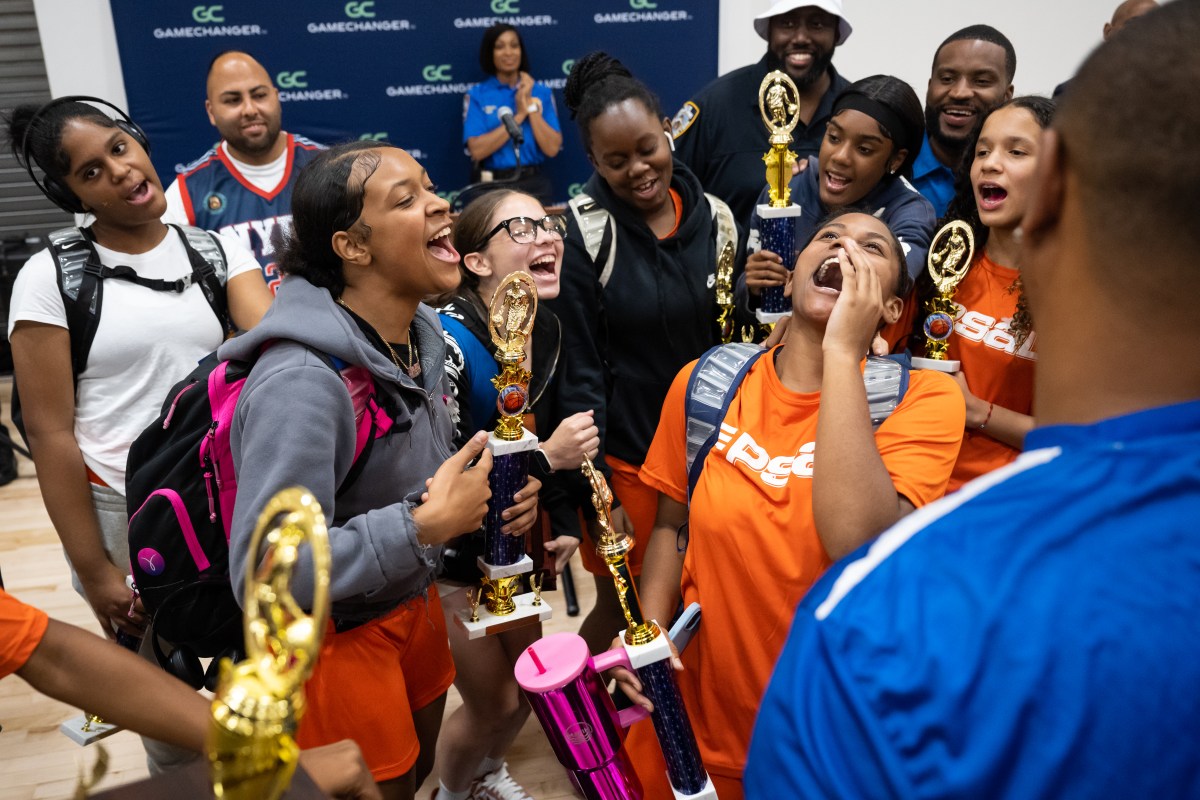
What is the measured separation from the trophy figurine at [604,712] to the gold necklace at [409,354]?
57 centimetres

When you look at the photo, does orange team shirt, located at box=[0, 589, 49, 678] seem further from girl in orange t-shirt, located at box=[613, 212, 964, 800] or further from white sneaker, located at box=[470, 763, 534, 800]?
white sneaker, located at box=[470, 763, 534, 800]

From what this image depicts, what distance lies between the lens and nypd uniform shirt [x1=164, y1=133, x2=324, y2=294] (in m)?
3.39

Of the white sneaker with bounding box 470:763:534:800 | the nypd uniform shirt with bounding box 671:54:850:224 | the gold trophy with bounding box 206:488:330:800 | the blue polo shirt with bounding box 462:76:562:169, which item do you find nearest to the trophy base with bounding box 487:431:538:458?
the gold trophy with bounding box 206:488:330:800

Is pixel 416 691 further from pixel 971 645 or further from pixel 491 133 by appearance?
pixel 491 133

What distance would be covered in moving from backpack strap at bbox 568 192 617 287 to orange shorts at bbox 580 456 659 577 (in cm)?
→ 54

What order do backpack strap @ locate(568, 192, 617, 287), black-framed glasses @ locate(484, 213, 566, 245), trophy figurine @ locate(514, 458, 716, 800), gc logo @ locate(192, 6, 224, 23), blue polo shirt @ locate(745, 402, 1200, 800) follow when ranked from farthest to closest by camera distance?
gc logo @ locate(192, 6, 224, 23) → backpack strap @ locate(568, 192, 617, 287) → black-framed glasses @ locate(484, 213, 566, 245) → trophy figurine @ locate(514, 458, 716, 800) → blue polo shirt @ locate(745, 402, 1200, 800)

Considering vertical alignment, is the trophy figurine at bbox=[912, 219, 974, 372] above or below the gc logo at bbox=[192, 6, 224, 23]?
below

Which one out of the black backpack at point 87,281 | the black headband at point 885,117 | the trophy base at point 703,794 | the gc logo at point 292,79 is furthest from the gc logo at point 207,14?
the trophy base at point 703,794

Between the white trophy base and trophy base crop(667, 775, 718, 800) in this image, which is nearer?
trophy base crop(667, 775, 718, 800)

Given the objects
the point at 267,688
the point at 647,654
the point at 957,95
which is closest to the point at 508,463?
the point at 647,654

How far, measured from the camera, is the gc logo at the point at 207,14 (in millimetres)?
6062

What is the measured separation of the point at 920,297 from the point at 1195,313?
1.42 meters

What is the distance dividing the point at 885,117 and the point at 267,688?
6.93ft

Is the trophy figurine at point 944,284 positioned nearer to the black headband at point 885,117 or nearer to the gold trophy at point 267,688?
the black headband at point 885,117
